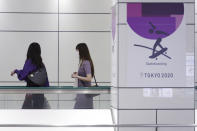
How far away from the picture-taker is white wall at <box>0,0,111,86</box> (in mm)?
11633

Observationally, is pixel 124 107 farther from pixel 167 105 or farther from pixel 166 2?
pixel 166 2

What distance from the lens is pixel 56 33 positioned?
11.7 m

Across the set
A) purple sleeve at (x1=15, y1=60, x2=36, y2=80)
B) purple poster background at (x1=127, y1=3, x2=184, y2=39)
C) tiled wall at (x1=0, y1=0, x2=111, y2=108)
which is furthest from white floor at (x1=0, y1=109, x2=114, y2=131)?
tiled wall at (x1=0, y1=0, x2=111, y2=108)

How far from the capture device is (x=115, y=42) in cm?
606

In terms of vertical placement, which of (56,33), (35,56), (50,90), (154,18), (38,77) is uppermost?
(56,33)

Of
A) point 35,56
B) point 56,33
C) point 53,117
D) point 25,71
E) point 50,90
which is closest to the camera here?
point 50,90

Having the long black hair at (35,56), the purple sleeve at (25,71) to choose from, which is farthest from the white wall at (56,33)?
the purple sleeve at (25,71)

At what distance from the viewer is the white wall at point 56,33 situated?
38.2 ft

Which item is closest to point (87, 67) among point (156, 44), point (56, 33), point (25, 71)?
point (25, 71)

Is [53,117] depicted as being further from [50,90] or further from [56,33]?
[56,33]

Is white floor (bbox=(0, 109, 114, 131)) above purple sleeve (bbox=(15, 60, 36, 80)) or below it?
below

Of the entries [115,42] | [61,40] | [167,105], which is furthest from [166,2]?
[61,40]

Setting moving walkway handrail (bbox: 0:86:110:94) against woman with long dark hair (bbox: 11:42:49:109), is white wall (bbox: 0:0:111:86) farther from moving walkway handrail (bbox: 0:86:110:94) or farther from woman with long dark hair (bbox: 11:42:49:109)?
moving walkway handrail (bbox: 0:86:110:94)

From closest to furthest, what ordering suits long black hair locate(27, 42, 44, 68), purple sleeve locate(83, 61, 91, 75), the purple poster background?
the purple poster background < long black hair locate(27, 42, 44, 68) < purple sleeve locate(83, 61, 91, 75)
